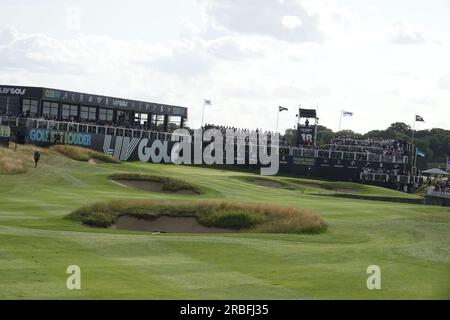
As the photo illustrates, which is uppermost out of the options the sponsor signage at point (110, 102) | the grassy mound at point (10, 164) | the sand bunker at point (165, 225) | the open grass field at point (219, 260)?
the sponsor signage at point (110, 102)

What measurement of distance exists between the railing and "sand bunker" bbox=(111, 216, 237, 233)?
1767 inches

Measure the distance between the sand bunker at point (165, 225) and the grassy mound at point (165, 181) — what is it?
2237 centimetres

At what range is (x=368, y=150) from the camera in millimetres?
100750

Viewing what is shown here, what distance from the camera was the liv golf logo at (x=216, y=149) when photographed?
319ft

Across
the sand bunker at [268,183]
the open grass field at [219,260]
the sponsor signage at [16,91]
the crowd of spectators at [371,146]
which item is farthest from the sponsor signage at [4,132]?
the crowd of spectators at [371,146]

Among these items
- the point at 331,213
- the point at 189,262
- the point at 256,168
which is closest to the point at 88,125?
the point at 256,168

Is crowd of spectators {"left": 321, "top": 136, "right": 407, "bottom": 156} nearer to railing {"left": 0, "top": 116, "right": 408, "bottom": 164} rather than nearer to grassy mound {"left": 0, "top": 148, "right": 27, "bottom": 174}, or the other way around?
railing {"left": 0, "top": 116, "right": 408, "bottom": 164}

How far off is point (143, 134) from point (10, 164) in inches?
1660

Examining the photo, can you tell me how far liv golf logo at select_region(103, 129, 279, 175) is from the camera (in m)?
97.2

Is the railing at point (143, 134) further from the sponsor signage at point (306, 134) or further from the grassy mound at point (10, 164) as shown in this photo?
the grassy mound at point (10, 164)

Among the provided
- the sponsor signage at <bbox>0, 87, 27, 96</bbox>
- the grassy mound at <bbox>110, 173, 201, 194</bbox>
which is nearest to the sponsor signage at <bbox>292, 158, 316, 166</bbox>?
the sponsor signage at <bbox>0, 87, 27, 96</bbox>

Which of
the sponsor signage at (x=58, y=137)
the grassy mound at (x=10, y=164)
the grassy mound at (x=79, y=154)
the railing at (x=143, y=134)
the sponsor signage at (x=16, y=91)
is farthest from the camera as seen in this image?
the sponsor signage at (x=16, y=91)
